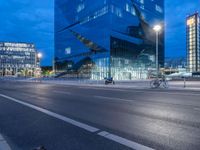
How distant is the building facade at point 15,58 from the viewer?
184 metres

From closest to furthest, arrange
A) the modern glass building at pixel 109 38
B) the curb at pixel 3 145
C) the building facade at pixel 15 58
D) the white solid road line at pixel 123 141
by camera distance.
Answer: the white solid road line at pixel 123 141 → the curb at pixel 3 145 → the modern glass building at pixel 109 38 → the building facade at pixel 15 58

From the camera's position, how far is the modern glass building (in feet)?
229

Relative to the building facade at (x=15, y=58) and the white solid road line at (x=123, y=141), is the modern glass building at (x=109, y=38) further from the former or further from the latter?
the building facade at (x=15, y=58)

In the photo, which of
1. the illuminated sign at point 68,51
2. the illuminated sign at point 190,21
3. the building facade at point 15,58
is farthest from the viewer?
the building facade at point 15,58

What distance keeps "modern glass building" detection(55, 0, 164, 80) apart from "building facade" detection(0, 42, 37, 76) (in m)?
101

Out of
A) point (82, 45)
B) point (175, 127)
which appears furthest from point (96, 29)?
point (175, 127)

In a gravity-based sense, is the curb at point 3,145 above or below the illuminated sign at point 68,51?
below

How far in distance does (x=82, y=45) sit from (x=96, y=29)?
876 cm

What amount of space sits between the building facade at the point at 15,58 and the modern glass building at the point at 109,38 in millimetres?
101068

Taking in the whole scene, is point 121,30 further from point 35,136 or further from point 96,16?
point 35,136

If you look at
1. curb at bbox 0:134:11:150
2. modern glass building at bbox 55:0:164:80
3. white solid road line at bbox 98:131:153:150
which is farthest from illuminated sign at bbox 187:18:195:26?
curb at bbox 0:134:11:150

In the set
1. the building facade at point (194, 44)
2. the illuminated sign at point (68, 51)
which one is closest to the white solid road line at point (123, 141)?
the illuminated sign at point (68, 51)

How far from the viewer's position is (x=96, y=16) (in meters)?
74.4

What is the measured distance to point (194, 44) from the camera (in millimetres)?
166375
